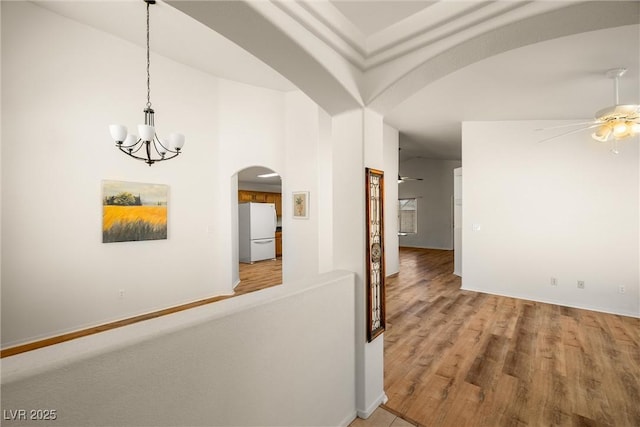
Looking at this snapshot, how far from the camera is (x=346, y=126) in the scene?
226 centimetres

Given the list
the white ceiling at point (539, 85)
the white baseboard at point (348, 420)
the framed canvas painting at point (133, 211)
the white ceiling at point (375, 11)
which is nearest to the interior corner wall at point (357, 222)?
the white baseboard at point (348, 420)

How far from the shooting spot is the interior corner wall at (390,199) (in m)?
6.30

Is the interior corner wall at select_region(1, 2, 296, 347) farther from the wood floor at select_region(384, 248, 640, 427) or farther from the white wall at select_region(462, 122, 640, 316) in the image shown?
the white wall at select_region(462, 122, 640, 316)

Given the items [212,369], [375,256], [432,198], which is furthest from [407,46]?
[432,198]

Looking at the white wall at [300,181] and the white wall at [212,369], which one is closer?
the white wall at [212,369]

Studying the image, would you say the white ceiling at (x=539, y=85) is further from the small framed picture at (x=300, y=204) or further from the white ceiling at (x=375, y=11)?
the small framed picture at (x=300, y=204)

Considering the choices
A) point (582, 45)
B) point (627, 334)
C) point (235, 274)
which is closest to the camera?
point (582, 45)

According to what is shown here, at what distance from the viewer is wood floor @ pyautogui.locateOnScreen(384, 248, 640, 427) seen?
218 centimetres

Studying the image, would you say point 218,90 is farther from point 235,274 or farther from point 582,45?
point 582,45

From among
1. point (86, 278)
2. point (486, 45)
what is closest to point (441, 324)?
point (486, 45)

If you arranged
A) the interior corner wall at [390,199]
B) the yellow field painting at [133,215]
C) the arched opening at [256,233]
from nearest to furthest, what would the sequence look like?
the yellow field painting at [133,215], the interior corner wall at [390,199], the arched opening at [256,233]

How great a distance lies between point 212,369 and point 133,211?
356 cm

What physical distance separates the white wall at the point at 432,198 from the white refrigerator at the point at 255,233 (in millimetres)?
5624

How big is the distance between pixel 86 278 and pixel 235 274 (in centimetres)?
252
